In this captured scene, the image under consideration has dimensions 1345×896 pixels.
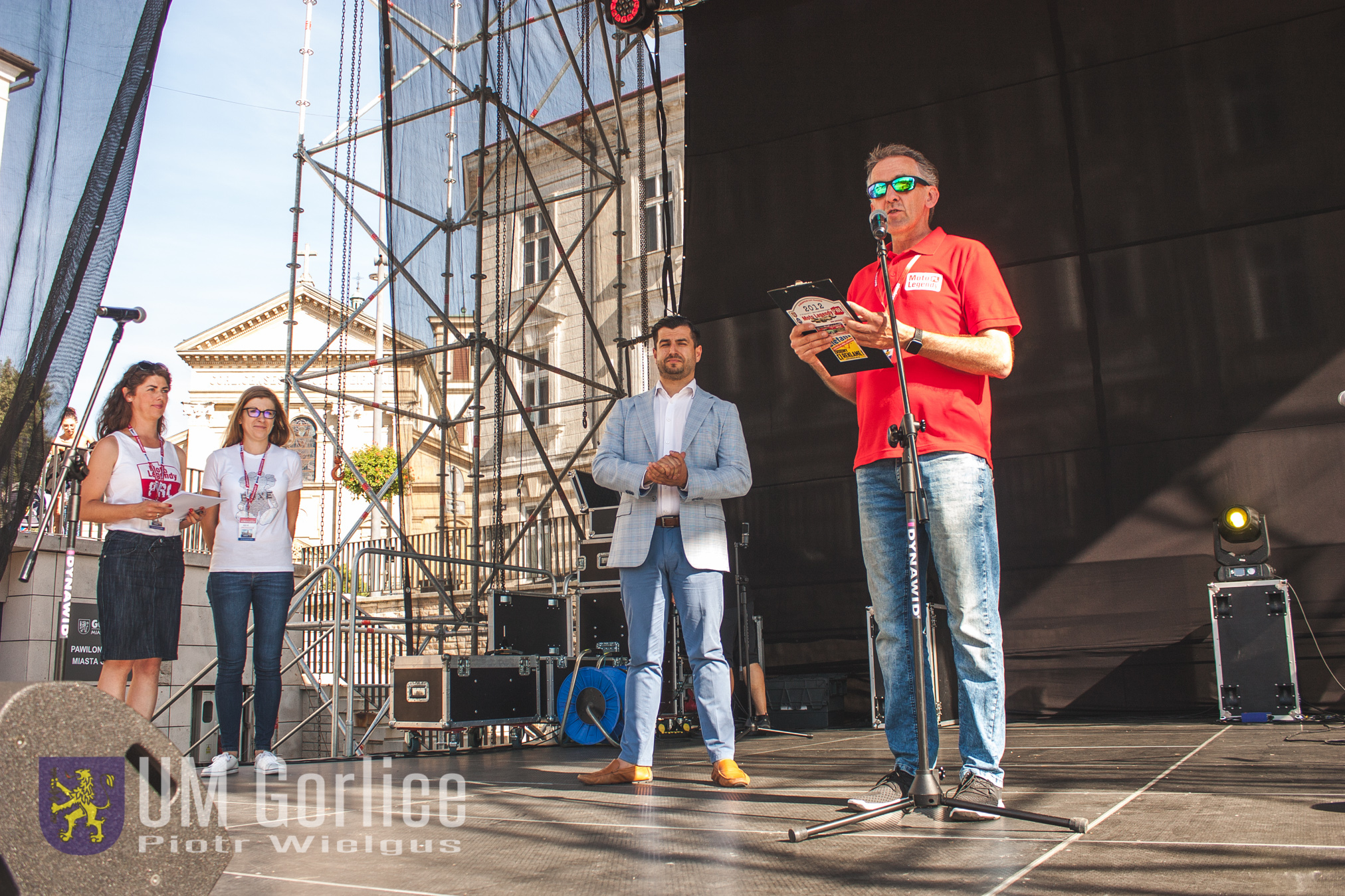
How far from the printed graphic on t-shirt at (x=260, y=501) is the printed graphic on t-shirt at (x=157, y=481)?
21 centimetres

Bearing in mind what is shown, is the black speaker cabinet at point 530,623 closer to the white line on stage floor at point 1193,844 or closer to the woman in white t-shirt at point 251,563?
the woman in white t-shirt at point 251,563

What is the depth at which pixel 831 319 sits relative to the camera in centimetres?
192

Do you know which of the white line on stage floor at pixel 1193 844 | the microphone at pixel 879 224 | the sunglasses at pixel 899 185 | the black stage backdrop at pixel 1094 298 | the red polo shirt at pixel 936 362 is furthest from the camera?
the black stage backdrop at pixel 1094 298

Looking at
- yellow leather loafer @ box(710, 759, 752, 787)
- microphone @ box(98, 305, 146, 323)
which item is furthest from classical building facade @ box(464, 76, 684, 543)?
yellow leather loafer @ box(710, 759, 752, 787)

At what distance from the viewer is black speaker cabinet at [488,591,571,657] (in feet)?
17.2

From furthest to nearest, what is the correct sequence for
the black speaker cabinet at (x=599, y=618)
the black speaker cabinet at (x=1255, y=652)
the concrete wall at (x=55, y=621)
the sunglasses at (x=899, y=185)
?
the concrete wall at (x=55, y=621) → the black speaker cabinet at (x=599, y=618) → the black speaker cabinet at (x=1255, y=652) → the sunglasses at (x=899, y=185)

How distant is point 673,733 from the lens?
5152 millimetres

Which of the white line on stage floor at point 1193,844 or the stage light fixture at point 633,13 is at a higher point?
the stage light fixture at point 633,13

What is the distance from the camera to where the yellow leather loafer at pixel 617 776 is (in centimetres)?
263

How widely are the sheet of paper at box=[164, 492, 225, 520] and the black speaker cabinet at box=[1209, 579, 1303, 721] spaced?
14.6 feet

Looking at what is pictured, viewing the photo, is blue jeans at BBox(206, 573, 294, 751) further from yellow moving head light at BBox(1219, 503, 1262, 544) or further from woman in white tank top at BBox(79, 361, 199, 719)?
yellow moving head light at BBox(1219, 503, 1262, 544)

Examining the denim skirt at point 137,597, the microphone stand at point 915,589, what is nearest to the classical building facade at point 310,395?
the denim skirt at point 137,597

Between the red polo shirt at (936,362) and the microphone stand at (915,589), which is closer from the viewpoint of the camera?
the microphone stand at (915,589)

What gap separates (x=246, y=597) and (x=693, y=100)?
4.64 metres
